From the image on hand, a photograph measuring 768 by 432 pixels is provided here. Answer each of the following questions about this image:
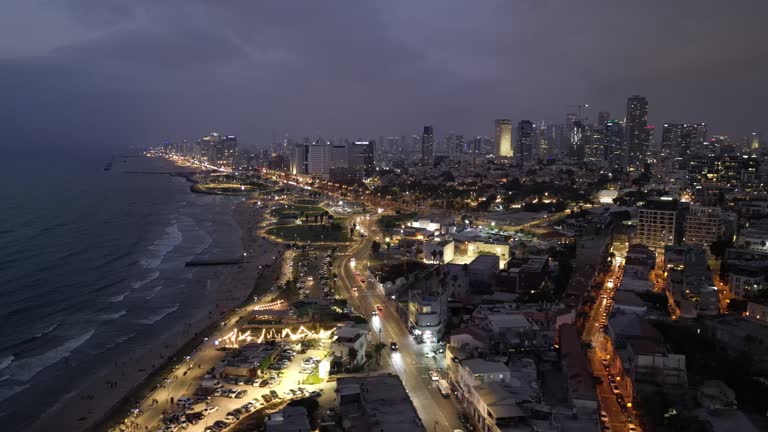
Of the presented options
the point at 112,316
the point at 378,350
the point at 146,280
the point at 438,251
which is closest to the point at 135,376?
the point at 112,316

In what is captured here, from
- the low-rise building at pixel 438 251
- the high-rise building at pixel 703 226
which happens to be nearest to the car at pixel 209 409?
the low-rise building at pixel 438 251

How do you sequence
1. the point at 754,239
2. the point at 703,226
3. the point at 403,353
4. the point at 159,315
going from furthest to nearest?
the point at 703,226 → the point at 754,239 → the point at 159,315 → the point at 403,353

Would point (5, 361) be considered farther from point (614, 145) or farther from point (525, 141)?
point (525, 141)

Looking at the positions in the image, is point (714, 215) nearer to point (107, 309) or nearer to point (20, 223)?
point (107, 309)

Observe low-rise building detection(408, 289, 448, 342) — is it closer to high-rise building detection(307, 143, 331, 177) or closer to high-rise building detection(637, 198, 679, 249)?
high-rise building detection(637, 198, 679, 249)

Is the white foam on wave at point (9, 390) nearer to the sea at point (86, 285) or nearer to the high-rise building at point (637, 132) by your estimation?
the sea at point (86, 285)

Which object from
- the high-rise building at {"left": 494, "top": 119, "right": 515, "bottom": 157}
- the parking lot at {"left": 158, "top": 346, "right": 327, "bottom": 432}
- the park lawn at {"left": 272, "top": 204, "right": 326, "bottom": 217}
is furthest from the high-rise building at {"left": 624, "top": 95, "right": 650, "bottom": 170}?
the parking lot at {"left": 158, "top": 346, "right": 327, "bottom": 432}

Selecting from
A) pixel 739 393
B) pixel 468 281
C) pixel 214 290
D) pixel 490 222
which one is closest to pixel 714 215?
pixel 490 222
